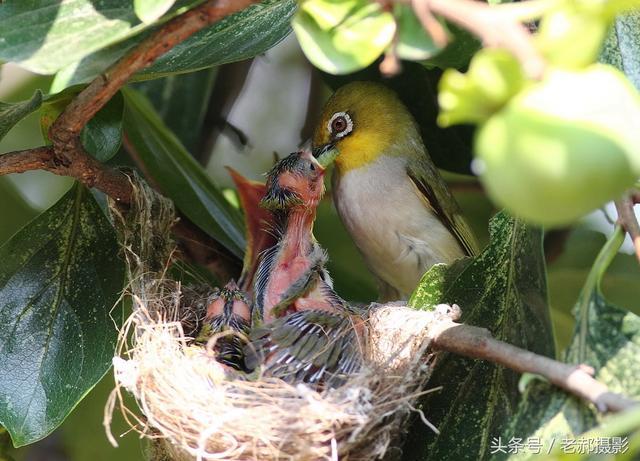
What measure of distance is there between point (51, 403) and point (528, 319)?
823mm

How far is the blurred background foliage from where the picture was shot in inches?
87.0

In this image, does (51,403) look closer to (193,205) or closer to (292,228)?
(193,205)

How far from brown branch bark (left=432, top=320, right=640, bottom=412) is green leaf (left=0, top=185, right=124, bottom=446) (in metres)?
0.63

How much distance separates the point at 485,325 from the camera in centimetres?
145

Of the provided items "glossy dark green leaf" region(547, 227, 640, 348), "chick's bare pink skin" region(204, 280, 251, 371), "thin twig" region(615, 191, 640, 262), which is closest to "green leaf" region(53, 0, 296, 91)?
"chick's bare pink skin" region(204, 280, 251, 371)

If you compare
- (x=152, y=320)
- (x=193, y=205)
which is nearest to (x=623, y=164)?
(x=152, y=320)

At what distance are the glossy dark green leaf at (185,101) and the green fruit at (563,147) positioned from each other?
1.88 metres

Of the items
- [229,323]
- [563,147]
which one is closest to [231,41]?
[229,323]

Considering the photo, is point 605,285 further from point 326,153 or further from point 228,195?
point 228,195

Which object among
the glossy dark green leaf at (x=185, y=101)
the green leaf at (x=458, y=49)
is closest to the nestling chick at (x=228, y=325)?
the green leaf at (x=458, y=49)

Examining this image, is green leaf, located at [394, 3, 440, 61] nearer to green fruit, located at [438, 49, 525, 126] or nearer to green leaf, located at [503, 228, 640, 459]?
green fruit, located at [438, 49, 525, 126]

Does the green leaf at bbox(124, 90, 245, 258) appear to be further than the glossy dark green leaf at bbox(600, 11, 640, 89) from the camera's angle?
Yes

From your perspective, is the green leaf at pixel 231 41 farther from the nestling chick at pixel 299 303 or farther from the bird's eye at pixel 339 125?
the bird's eye at pixel 339 125

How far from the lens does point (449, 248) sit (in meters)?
2.18
